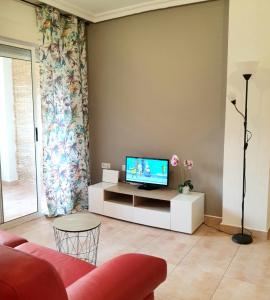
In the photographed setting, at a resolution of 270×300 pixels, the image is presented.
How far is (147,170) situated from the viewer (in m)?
3.90

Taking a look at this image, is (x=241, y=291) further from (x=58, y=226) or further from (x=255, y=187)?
(x=58, y=226)

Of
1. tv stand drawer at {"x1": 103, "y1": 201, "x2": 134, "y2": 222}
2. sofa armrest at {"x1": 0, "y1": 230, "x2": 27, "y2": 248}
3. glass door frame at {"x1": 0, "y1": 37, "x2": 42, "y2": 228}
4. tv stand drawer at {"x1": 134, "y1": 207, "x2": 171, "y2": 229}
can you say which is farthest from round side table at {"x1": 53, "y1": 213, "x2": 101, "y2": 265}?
glass door frame at {"x1": 0, "y1": 37, "x2": 42, "y2": 228}

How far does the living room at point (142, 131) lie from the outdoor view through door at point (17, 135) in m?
0.01

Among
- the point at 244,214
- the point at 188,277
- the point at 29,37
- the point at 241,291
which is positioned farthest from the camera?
the point at 29,37

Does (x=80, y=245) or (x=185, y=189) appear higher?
(x=185, y=189)

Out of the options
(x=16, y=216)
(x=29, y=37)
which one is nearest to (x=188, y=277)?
(x=16, y=216)

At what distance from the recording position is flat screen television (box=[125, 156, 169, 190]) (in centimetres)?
379

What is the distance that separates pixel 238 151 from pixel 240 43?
113cm

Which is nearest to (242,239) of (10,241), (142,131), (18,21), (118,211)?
(118,211)

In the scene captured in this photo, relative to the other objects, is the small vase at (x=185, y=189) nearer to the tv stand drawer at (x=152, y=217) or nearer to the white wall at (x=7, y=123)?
the tv stand drawer at (x=152, y=217)

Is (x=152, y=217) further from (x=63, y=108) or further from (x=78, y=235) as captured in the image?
(x=63, y=108)

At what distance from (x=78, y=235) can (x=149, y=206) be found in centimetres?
110

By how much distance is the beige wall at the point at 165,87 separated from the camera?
11.6 feet

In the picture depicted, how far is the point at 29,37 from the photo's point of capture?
367 cm
